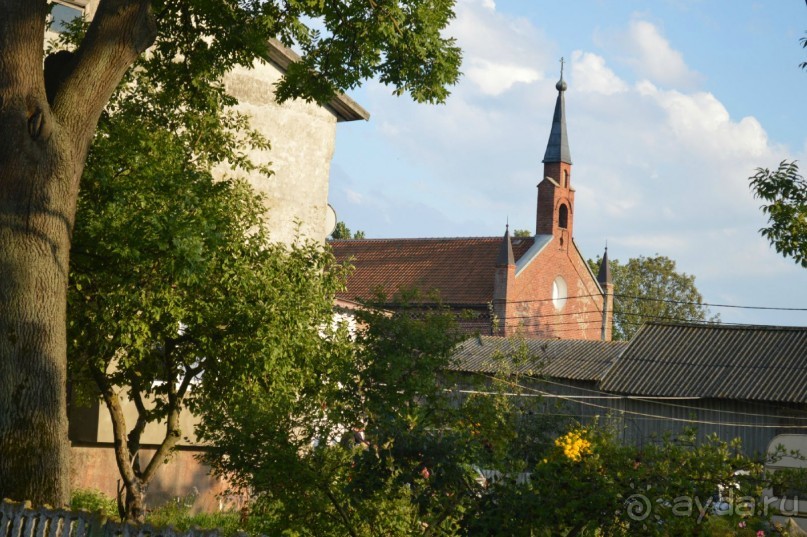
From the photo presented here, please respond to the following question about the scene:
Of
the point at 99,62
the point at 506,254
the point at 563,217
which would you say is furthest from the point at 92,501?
the point at 563,217

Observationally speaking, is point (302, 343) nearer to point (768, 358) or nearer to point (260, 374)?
point (260, 374)

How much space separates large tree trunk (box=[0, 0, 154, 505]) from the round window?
49.8m

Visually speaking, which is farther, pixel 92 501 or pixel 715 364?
pixel 715 364

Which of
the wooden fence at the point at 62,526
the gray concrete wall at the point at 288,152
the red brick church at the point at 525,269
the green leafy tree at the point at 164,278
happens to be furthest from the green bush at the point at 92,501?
the red brick church at the point at 525,269

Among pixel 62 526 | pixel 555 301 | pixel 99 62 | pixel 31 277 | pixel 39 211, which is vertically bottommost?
pixel 62 526

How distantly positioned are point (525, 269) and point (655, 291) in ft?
73.1

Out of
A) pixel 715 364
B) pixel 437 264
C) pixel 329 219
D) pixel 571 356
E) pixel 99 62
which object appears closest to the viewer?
pixel 99 62

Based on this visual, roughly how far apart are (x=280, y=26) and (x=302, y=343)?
168 inches

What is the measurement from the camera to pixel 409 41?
41.8 feet

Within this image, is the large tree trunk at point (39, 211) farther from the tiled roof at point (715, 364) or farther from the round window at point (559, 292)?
the round window at point (559, 292)

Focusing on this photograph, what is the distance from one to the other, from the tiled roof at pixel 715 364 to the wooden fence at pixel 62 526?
28.2 metres

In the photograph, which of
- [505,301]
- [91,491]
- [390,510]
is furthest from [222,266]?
[505,301]

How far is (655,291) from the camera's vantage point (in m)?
74.8

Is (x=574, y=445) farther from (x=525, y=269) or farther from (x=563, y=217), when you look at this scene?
(x=563, y=217)
